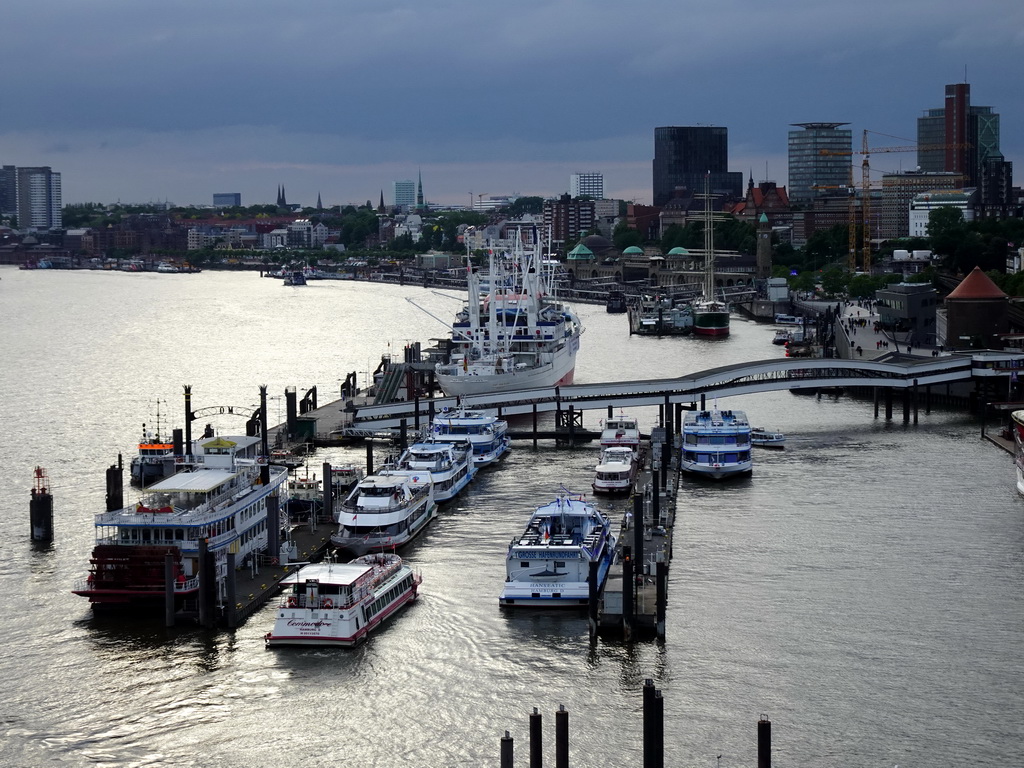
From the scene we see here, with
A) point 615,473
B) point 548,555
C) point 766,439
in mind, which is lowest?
point 548,555

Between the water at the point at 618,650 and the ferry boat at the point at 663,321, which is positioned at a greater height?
the ferry boat at the point at 663,321

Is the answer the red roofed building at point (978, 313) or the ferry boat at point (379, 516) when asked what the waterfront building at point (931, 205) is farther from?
the ferry boat at point (379, 516)

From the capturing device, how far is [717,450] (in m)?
41.3

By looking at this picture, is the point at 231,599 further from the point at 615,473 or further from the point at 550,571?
the point at 615,473

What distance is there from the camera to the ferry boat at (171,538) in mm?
27969

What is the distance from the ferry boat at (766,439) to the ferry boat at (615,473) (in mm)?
7566

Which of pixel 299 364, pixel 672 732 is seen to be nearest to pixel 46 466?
pixel 672 732

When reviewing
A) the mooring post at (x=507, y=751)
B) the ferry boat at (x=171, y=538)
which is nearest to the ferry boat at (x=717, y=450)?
the ferry boat at (x=171, y=538)

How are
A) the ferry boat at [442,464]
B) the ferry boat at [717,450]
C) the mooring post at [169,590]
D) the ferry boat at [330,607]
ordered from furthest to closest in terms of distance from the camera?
the ferry boat at [717,450] < the ferry boat at [442,464] < the mooring post at [169,590] < the ferry boat at [330,607]

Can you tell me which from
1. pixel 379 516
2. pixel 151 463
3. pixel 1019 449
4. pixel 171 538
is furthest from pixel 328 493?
pixel 1019 449

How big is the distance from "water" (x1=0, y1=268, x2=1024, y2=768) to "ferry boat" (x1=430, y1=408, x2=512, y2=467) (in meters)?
0.97

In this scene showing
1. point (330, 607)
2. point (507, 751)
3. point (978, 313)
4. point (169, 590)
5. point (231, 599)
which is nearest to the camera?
point (507, 751)

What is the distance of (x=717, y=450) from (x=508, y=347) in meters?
20.8

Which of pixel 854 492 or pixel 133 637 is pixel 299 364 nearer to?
pixel 854 492
